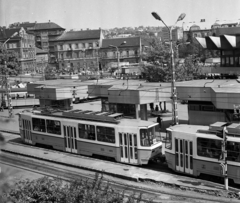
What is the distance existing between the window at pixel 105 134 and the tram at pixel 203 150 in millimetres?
2213

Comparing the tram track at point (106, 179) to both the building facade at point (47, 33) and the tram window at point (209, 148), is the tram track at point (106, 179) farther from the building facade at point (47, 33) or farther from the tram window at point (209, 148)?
the building facade at point (47, 33)

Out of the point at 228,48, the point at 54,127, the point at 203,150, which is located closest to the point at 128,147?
the point at 203,150

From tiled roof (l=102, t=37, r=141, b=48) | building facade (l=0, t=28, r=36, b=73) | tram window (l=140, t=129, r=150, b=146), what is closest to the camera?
tram window (l=140, t=129, r=150, b=146)

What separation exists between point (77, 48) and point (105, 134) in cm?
4766

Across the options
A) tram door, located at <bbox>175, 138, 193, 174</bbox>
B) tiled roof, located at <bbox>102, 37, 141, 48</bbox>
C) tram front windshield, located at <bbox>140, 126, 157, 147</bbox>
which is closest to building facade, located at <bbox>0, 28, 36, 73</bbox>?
tiled roof, located at <bbox>102, 37, 141, 48</bbox>

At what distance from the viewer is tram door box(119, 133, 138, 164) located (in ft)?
44.0

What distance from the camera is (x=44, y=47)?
66.8 meters

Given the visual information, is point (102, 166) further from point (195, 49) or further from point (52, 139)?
point (195, 49)

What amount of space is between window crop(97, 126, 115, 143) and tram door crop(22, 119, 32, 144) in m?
4.95

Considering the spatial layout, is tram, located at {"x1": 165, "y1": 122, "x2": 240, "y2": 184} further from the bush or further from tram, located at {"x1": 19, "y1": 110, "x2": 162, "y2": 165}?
the bush

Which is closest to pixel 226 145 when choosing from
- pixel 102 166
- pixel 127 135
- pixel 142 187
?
pixel 142 187

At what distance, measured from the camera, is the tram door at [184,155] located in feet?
39.2

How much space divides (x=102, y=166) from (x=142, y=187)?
2.62m

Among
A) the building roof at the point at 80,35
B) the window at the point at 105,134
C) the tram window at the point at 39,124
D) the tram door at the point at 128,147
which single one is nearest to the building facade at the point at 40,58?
the building roof at the point at 80,35
